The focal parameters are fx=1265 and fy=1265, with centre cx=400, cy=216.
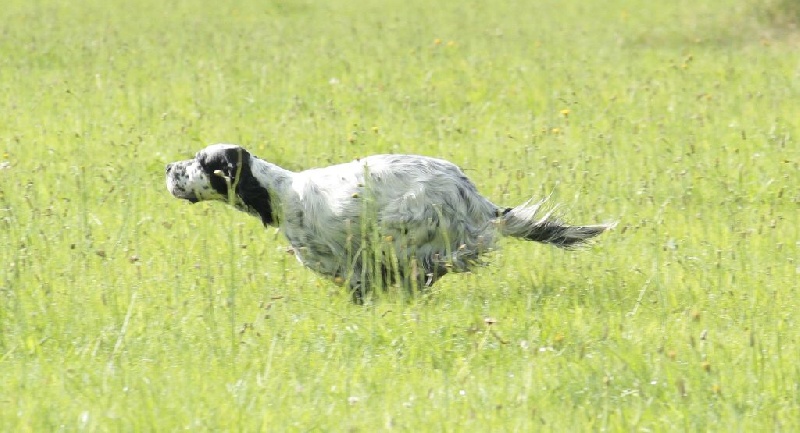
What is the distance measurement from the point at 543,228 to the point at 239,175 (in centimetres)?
154

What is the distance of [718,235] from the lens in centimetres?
704

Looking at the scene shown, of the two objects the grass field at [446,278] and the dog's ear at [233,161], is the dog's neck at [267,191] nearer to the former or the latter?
the dog's ear at [233,161]

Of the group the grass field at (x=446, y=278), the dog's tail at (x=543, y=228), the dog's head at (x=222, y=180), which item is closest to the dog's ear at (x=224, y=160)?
the dog's head at (x=222, y=180)

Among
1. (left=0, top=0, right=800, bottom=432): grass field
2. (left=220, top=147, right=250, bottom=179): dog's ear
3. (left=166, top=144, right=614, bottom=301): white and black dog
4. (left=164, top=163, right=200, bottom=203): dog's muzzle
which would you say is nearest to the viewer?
(left=0, top=0, right=800, bottom=432): grass field

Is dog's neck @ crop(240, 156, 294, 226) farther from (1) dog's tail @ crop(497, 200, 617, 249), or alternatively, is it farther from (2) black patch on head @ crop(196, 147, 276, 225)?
(1) dog's tail @ crop(497, 200, 617, 249)

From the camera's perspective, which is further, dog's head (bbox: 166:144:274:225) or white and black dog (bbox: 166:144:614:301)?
dog's head (bbox: 166:144:274:225)

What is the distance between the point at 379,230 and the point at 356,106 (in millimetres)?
4805

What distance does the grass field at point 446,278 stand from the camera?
448 cm

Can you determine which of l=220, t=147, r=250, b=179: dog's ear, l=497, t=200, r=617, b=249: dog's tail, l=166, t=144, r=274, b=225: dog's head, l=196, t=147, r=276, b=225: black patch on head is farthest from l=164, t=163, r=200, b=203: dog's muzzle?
l=497, t=200, r=617, b=249: dog's tail

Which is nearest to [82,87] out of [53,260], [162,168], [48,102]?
[48,102]

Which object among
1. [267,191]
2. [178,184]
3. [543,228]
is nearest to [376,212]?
[267,191]

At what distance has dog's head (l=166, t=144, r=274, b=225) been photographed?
6.30m

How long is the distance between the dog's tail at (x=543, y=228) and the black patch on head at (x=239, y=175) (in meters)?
1.19

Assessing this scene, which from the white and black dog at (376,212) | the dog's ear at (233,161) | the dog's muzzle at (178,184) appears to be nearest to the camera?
the white and black dog at (376,212)
